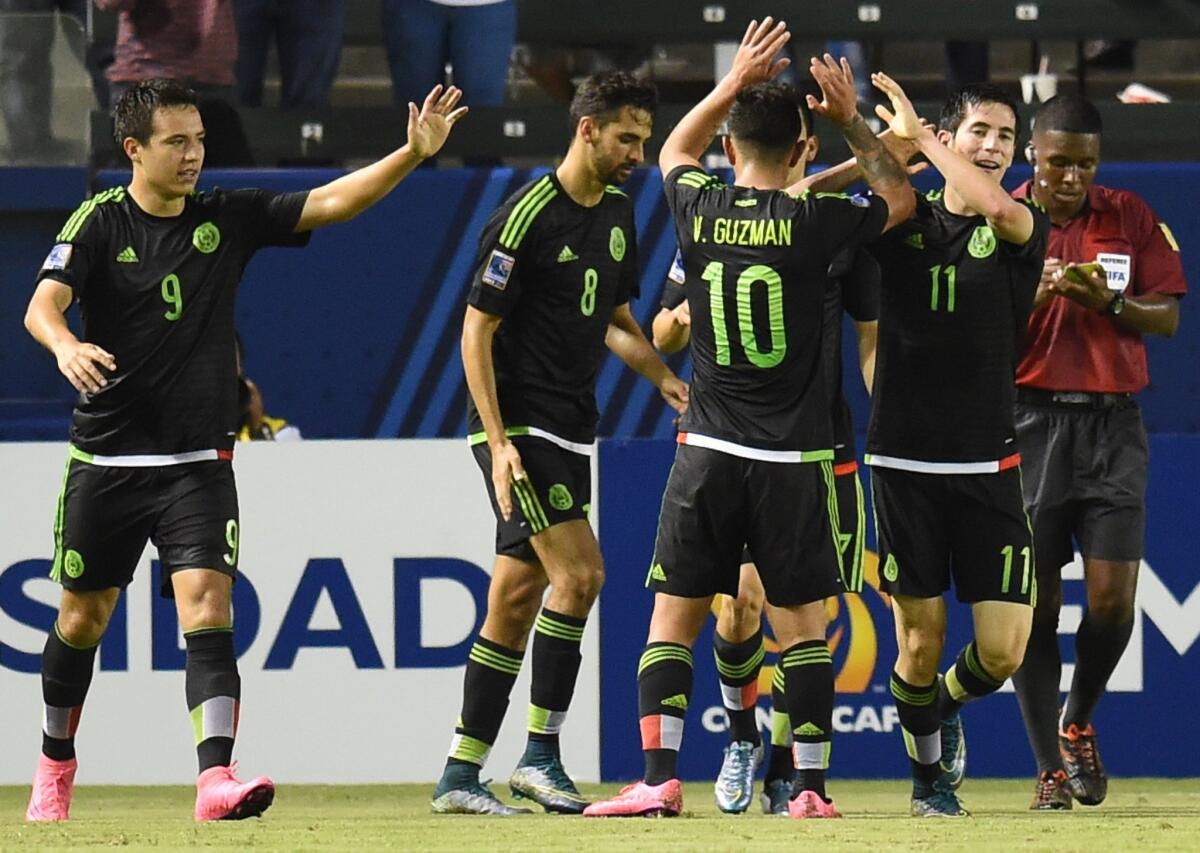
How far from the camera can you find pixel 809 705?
235 inches

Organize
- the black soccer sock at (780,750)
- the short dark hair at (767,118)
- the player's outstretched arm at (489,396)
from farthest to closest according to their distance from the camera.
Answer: the black soccer sock at (780,750) < the player's outstretched arm at (489,396) < the short dark hair at (767,118)

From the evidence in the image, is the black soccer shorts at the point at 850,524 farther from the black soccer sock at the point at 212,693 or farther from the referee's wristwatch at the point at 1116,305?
the black soccer sock at the point at 212,693

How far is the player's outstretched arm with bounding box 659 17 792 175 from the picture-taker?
19.7ft

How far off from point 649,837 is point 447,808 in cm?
153

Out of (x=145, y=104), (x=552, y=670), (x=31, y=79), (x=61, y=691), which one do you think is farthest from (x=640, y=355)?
(x=31, y=79)

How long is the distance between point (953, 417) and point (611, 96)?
1.33 meters

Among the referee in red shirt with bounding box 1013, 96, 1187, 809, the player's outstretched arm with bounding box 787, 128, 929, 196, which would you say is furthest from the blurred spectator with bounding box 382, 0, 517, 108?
the player's outstretched arm with bounding box 787, 128, 929, 196

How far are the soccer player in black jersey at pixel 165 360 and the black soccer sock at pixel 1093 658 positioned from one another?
257cm

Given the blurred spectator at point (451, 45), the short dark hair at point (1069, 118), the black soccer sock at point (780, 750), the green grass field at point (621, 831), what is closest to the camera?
the green grass field at point (621, 831)

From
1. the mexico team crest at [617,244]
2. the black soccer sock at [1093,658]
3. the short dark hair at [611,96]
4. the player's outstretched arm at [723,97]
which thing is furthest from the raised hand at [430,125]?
the black soccer sock at [1093,658]

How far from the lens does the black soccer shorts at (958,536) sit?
6.25 meters

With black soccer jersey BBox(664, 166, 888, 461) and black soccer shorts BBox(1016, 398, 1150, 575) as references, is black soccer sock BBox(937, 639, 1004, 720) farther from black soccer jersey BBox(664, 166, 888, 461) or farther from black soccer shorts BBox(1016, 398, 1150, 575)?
black soccer jersey BBox(664, 166, 888, 461)

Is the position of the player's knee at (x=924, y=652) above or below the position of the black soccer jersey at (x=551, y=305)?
below

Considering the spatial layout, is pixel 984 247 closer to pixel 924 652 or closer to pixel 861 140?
pixel 861 140
